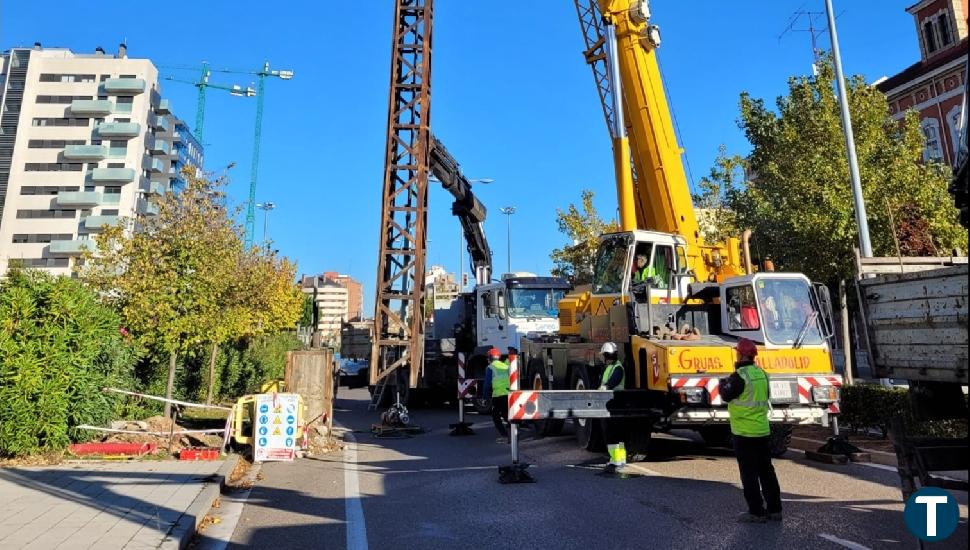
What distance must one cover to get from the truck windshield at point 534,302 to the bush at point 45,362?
9.57 metres

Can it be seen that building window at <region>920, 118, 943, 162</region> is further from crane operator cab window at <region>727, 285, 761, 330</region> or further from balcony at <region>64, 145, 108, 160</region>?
balcony at <region>64, 145, 108, 160</region>

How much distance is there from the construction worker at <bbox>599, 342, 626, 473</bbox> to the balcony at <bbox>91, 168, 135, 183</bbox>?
241ft

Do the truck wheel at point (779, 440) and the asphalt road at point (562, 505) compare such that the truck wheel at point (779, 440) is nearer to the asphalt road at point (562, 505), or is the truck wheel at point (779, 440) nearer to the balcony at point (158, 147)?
the asphalt road at point (562, 505)

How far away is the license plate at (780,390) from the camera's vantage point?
7688 mm

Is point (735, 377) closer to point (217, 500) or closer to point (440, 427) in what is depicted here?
point (217, 500)

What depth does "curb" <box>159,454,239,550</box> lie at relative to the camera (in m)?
5.24

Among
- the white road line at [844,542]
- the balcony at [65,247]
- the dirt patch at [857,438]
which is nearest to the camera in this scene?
the white road line at [844,542]

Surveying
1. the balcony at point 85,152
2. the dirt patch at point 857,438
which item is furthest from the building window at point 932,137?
the balcony at point 85,152

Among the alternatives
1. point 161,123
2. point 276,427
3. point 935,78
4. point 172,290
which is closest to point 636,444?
point 276,427

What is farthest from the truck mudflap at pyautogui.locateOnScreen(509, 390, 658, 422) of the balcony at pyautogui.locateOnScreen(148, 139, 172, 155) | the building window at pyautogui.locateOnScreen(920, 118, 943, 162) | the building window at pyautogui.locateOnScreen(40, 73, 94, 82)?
the building window at pyautogui.locateOnScreen(40, 73, 94, 82)

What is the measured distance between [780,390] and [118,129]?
78.0 metres

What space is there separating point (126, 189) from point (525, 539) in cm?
7697

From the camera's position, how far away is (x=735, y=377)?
589 cm

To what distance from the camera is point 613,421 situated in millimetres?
8820
